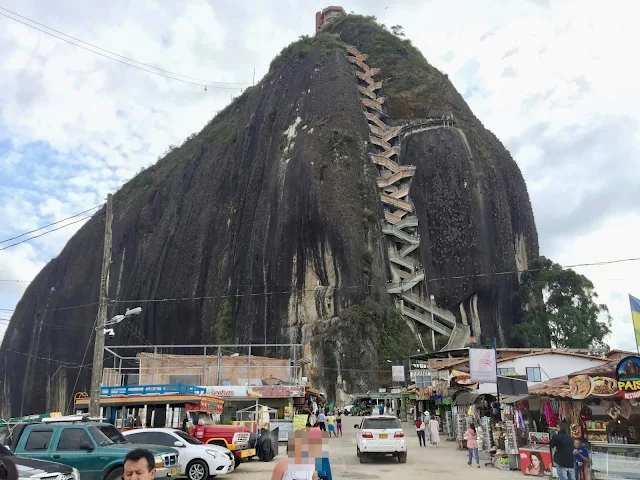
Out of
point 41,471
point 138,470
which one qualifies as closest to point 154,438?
point 41,471

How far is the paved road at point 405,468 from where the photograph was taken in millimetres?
13539

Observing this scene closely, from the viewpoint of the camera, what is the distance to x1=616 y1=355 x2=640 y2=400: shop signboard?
37.1 ft

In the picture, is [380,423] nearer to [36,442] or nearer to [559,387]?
[559,387]

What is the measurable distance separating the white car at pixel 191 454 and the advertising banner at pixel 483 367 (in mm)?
9073

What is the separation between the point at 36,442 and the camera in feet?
35.7

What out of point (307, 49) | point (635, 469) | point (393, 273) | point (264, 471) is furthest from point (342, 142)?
point (635, 469)

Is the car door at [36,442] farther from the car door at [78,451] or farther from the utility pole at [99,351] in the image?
the utility pole at [99,351]

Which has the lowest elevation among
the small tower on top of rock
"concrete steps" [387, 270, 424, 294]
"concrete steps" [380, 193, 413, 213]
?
"concrete steps" [387, 270, 424, 294]

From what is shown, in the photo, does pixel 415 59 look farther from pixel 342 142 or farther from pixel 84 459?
pixel 84 459

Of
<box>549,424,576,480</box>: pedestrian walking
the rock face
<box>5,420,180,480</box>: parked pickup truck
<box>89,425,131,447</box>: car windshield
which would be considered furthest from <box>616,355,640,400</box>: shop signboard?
the rock face

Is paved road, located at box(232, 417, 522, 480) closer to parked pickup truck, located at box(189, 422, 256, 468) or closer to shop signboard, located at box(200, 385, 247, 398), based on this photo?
parked pickup truck, located at box(189, 422, 256, 468)

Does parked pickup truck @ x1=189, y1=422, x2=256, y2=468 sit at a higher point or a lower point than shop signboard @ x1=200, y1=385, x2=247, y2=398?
lower

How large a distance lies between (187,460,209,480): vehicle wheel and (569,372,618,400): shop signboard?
29.3ft

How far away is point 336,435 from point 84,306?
68303mm
